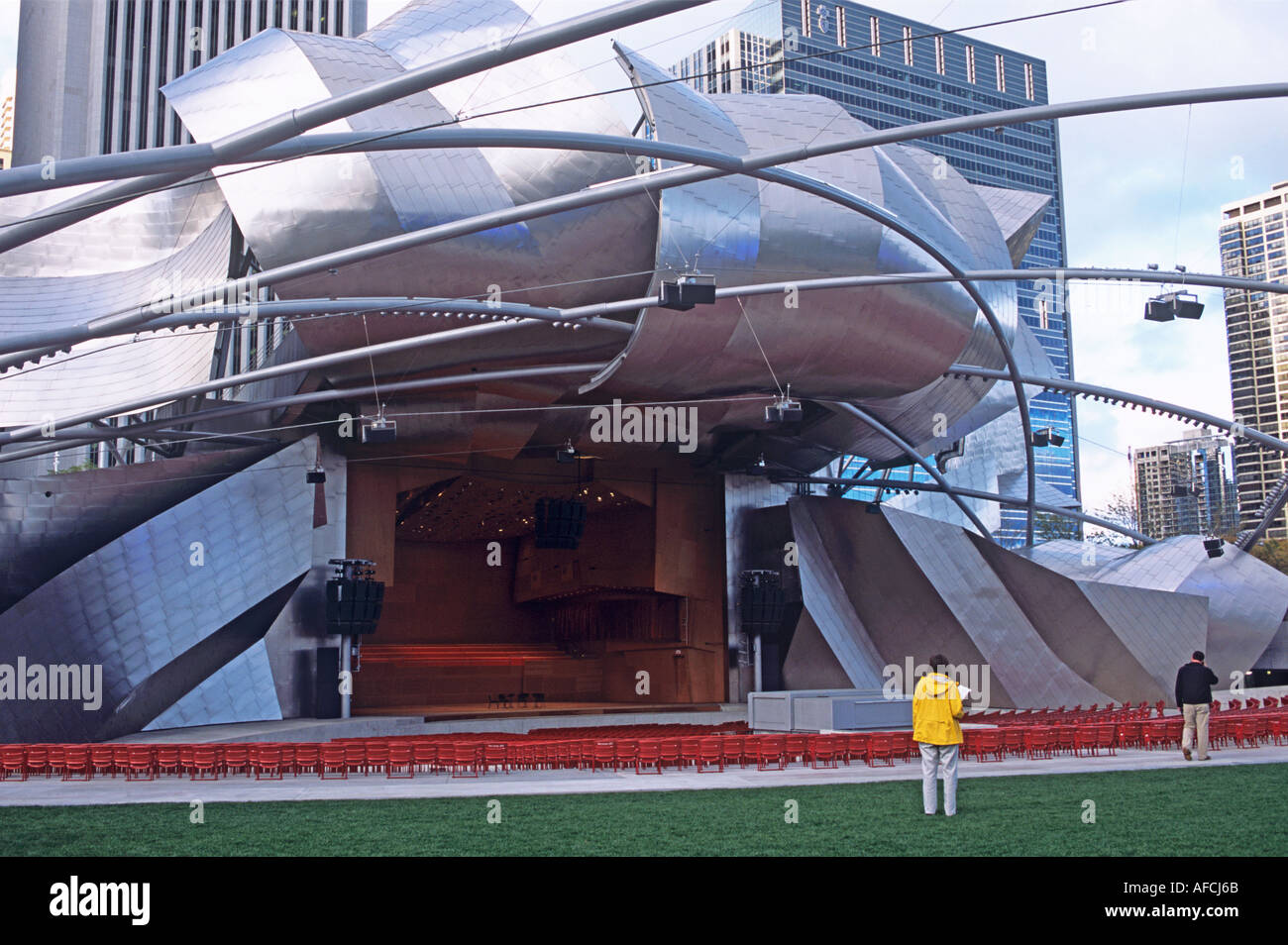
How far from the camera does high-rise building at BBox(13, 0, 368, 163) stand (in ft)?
210

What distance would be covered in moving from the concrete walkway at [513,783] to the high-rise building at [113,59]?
56.4 meters

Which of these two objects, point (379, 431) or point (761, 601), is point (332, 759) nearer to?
point (379, 431)

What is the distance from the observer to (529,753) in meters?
17.8

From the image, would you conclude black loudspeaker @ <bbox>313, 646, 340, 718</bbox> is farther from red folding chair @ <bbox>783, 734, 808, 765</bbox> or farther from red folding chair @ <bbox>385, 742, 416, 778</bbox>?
red folding chair @ <bbox>783, 734, 808, 765</bbox>

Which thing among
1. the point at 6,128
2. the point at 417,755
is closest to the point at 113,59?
the point at 6,128

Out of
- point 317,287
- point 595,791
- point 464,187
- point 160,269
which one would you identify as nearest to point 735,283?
point 464,187

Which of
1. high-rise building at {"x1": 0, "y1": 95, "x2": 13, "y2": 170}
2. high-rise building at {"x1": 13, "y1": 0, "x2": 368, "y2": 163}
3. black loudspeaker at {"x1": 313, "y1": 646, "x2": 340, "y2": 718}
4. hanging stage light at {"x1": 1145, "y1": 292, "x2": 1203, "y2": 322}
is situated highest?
high-rise building at {"x1": 0, "y1": 95, "x2": 13, "y2": 170}

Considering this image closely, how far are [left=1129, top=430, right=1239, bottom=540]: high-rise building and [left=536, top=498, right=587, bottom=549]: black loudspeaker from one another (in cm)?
3734

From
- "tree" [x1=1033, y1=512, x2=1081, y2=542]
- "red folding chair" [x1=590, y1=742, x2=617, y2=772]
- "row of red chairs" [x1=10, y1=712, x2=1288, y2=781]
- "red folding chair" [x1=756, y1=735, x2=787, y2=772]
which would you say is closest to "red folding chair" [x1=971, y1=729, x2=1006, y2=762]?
"row of red chairs" [x1=10, y1=712, x2=1288, y2=781]

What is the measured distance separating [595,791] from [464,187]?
53.3 ft

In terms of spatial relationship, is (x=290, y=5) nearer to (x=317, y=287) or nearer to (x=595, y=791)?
(x=317, y=287)

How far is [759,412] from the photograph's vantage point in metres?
34.4

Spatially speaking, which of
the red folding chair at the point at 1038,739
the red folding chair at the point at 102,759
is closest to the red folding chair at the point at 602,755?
the red folding chair at the point at 1038,739

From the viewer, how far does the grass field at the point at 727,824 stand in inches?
356
